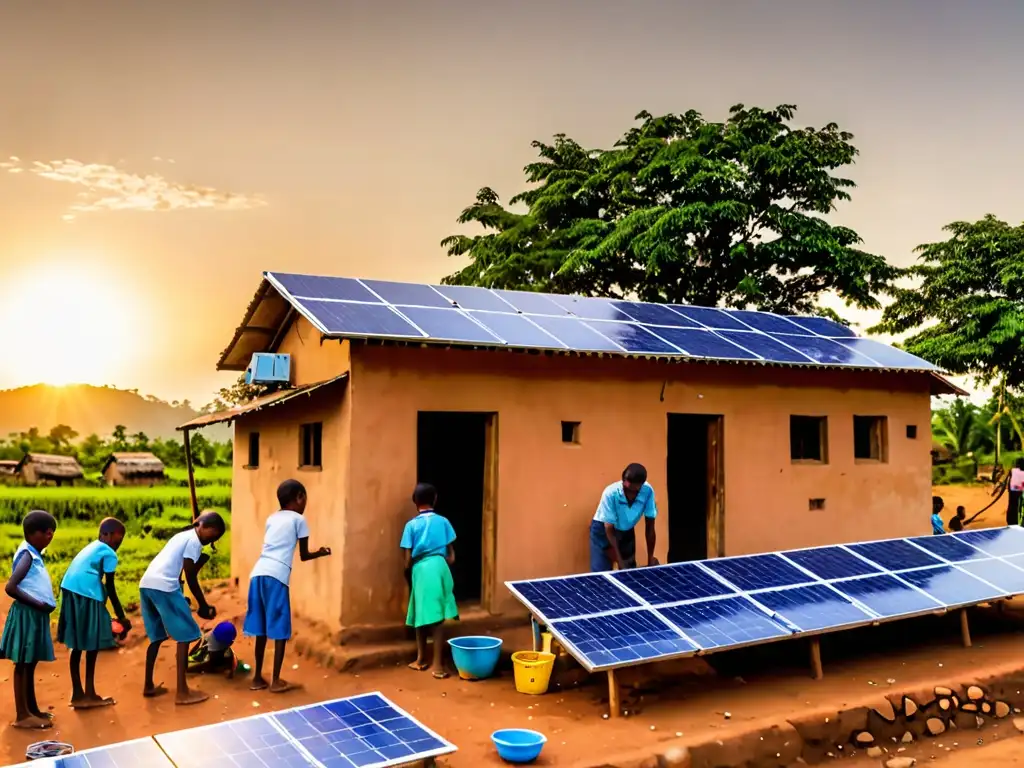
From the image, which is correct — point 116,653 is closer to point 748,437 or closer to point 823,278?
point 748,437

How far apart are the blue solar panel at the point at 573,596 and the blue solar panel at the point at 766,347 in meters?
4.02

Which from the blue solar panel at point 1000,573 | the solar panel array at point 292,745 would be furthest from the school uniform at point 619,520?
the blue solar panel at point 1000,573

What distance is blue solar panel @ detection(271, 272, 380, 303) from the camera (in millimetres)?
8633

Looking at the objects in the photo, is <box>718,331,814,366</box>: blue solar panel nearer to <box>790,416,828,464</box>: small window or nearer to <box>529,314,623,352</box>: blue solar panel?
<box>790,416,828,464</box>: small window

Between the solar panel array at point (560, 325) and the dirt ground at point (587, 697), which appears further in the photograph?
the solar panel array at point (560, 325)

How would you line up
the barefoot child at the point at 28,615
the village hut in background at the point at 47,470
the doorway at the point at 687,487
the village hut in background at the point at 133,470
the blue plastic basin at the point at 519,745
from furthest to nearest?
the village hut in background at the point at 133,470 → the village hut in background at the point at 47,470 → the doorway at the point at 687,487 → the barefoot child at the point at 28,615 → the blue plastic basin at the point at 519,745

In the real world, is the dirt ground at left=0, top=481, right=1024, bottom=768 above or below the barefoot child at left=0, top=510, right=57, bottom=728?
below

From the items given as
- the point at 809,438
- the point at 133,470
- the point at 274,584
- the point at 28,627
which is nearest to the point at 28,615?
the point at 28,627

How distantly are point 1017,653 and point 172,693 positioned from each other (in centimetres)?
822

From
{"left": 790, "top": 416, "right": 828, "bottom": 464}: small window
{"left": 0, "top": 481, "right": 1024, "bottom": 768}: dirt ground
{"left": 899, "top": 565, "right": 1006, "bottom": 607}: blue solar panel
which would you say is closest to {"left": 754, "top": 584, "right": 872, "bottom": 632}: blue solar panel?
{"left": 0, "top": 481, "right": 1024, "bottom": 768}: dirt ground

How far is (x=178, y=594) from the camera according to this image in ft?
21.9

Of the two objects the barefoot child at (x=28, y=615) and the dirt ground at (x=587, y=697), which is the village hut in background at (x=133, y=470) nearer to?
the dirt ground at (x=587, y=697)

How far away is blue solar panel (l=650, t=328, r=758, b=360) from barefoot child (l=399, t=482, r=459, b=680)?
12.3 feet

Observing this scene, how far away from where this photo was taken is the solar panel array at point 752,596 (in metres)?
6.54
